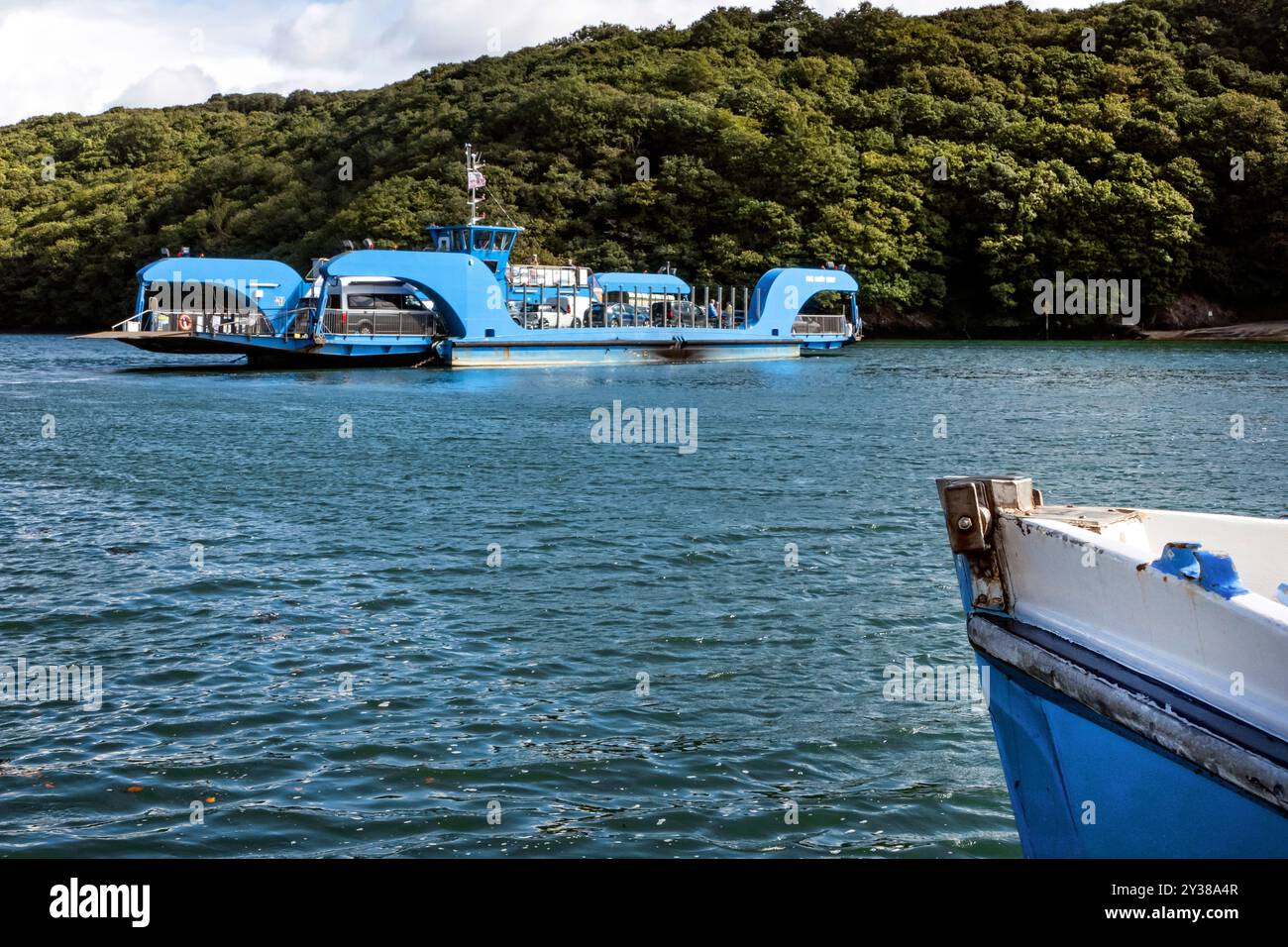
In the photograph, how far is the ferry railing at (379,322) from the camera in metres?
44.9

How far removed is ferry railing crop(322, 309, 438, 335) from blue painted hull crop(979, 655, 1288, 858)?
40765mm

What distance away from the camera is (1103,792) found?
546cm

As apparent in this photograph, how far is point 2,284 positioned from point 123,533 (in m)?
84.5

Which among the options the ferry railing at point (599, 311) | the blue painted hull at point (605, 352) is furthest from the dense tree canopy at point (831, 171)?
the blue painted hull at point (605, 352)

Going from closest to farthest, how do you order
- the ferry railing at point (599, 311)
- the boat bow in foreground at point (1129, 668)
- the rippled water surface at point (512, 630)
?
the boat bow in foreground at point (1129, 668), the rippled water surface at point (512, 630), the ferry railing at point (599, 311)

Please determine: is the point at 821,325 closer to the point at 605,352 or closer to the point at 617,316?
the point at 617,316

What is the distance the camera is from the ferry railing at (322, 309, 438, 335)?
44.9m

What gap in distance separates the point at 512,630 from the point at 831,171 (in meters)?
69.5

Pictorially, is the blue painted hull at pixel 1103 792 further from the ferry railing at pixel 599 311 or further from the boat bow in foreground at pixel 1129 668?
the ferry railing at pixel 599 311

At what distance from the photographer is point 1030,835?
620 centimetres

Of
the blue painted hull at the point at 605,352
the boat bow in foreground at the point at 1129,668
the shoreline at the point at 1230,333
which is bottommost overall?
the boat bow in foreground at the point at 1129,668

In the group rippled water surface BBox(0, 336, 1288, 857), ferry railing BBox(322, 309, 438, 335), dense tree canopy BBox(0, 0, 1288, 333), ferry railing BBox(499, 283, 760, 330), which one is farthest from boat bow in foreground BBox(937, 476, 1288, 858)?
dense tree canopy BBox(0, 0, 1288, 333)

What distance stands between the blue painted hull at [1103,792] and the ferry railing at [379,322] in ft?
134
